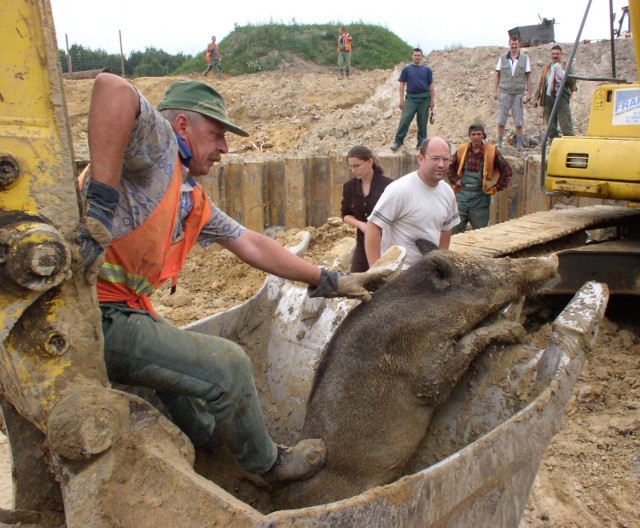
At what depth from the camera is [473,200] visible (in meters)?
7.50

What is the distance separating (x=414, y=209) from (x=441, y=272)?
1678 millimetres

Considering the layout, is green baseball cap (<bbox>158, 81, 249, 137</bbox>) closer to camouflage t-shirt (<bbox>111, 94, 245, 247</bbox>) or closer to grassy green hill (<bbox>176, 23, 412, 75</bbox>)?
camouflage t-shirt (<bbox>111, 94, 245, 247</bbox>)

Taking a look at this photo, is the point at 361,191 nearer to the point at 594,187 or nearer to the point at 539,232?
the point at 539,232

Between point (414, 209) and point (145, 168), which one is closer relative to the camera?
point (145, 168)

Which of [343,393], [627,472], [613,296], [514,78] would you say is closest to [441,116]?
[514,78]

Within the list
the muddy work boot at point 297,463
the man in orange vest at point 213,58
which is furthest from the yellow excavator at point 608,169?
the man in orange vest at point 213,58

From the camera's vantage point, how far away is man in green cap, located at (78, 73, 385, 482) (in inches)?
81.3

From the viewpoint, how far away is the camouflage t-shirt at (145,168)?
7.29 feet

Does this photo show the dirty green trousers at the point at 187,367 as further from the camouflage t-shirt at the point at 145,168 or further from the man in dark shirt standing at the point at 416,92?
the man in dark shirt standing at the point at 416,92

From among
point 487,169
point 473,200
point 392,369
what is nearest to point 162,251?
point 392,369

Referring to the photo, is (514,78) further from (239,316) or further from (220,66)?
(220,66)

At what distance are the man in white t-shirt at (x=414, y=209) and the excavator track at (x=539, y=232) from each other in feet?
1.34

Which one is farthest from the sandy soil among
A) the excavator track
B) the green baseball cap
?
the green baseball cap

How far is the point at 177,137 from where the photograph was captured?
2.60 meters
